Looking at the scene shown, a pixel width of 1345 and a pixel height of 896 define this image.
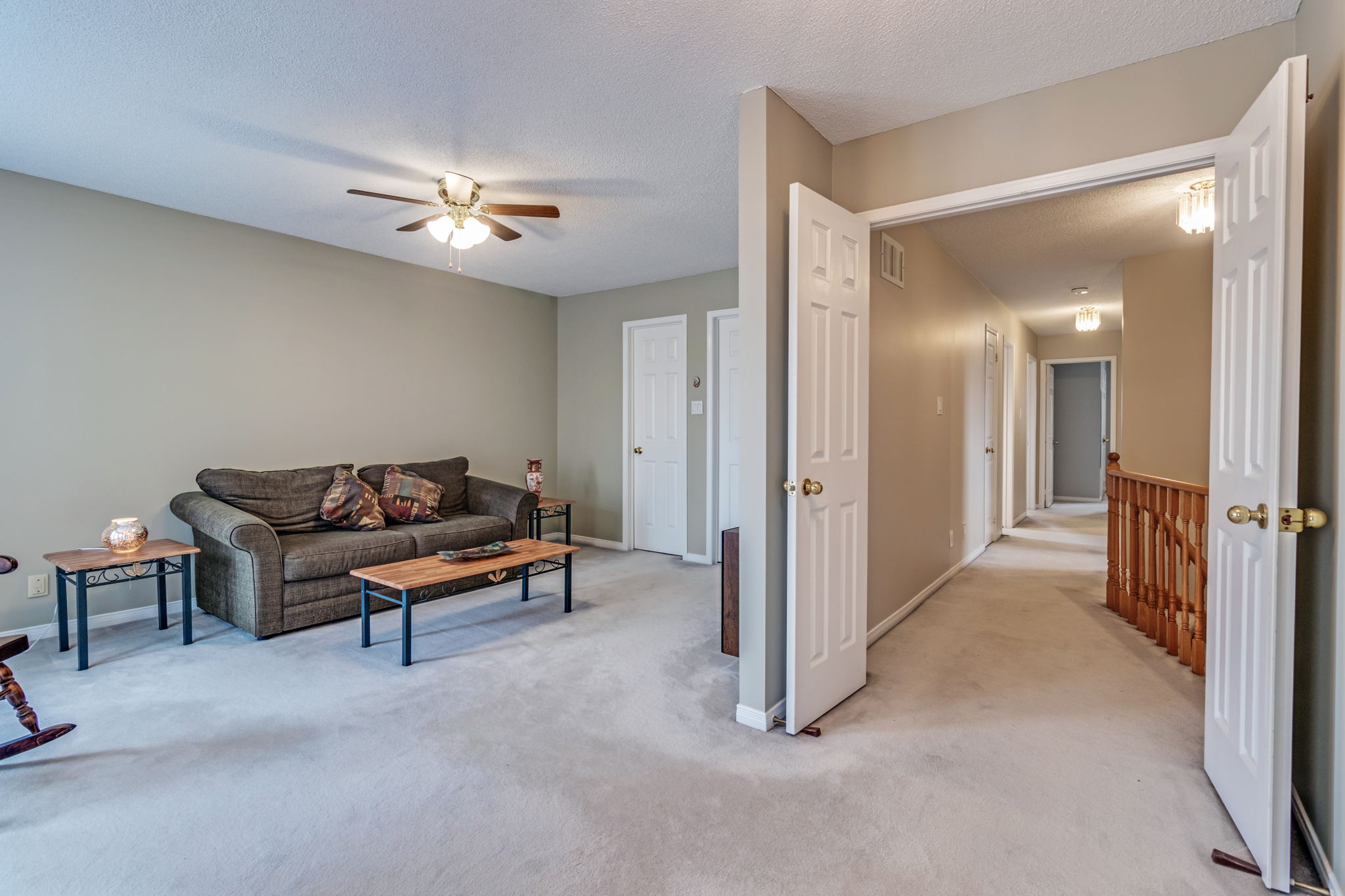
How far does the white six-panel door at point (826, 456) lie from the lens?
2258mm

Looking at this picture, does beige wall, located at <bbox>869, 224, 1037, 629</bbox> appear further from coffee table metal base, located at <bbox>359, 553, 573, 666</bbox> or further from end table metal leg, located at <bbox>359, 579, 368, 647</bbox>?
end table metal leg, located at <bbox>359, 579, 368, 647</bbox>

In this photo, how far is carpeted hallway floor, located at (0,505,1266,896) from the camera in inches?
63.2

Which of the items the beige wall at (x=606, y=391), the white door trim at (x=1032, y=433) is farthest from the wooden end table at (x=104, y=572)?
the white door trim at (x=1032, y=433)

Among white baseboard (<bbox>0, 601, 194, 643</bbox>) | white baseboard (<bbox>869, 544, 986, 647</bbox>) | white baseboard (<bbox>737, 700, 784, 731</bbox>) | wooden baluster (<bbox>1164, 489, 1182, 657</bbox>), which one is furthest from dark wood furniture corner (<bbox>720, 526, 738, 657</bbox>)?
white baseboard (<bbox>0, 601, 194, 643</bbox>)

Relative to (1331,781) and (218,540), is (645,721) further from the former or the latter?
(218,540)

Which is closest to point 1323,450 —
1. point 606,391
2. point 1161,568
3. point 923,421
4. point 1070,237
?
point 1161,568

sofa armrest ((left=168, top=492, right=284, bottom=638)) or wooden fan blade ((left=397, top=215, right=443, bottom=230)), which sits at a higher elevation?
wooden fan blade ((left=397, top=215, right=443, bottom=230))

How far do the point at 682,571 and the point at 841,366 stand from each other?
2.80 metres

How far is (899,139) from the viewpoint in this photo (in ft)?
8.63

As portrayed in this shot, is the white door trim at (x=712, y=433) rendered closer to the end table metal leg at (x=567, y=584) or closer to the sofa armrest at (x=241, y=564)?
the end table metal leg at (x=567, y=584)

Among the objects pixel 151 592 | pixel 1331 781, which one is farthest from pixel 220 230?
pixel 1331 781

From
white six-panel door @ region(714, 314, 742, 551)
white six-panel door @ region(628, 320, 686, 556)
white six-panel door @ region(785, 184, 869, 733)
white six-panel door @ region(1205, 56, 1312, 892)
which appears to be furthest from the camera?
white six-panel door @ region(628, 320, 686, 556)

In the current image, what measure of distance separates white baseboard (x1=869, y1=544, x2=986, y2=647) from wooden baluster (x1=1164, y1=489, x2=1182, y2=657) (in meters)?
1.24

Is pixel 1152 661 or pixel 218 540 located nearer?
pixel 1152 661
